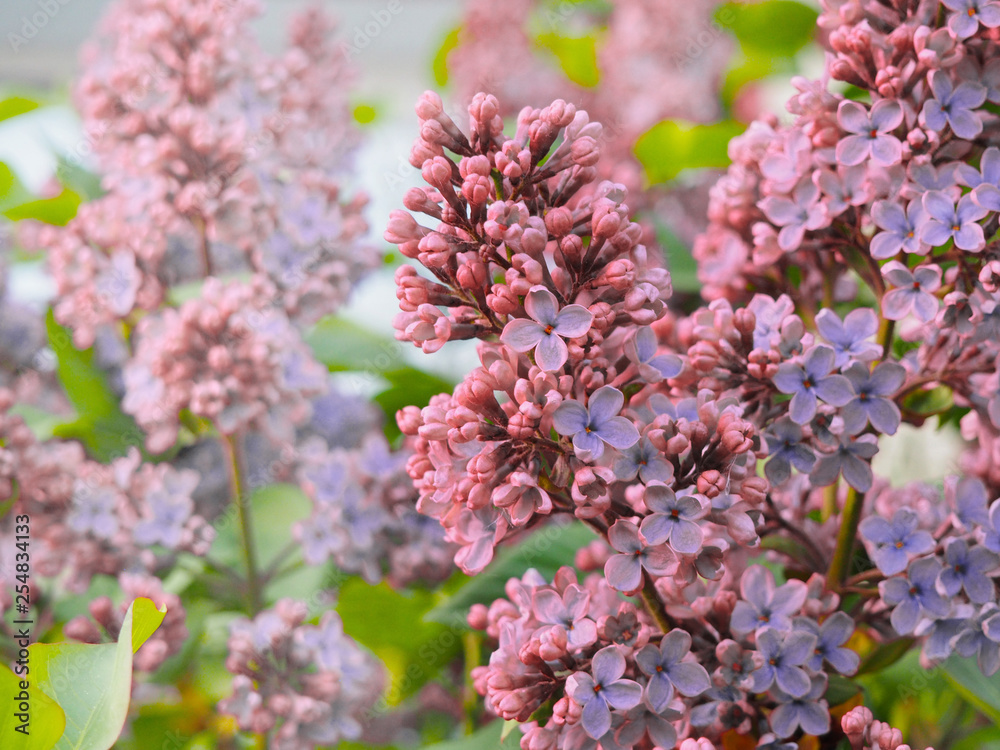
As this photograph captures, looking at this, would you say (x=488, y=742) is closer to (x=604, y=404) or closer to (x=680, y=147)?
(x=604, y=404)

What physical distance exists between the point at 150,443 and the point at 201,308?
128mm

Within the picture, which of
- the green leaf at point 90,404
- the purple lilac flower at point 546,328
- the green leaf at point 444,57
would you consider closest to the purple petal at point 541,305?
the purple lilac flower at point 546,328

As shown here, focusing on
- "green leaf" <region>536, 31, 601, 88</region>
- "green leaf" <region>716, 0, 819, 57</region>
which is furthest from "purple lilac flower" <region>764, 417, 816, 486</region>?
"green leaf" <region>536, 31, 601, 88</region>

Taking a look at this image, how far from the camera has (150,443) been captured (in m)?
0.70

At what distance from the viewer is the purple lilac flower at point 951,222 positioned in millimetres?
440

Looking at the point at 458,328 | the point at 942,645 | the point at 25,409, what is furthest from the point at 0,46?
the point at 942,645

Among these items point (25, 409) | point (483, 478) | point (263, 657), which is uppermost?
point (483, 478)

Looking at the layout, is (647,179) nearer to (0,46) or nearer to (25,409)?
(25,409)

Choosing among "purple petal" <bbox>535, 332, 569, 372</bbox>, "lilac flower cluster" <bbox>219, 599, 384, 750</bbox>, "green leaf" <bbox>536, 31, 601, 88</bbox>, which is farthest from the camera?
"green leaf" <bbox>536, 31, 601, 88</bbox>

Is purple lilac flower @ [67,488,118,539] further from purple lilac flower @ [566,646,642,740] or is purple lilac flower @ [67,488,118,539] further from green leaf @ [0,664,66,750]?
purple lilac flower @ [566,646,642,740]

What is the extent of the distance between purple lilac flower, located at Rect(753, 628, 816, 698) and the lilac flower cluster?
1.07 feet

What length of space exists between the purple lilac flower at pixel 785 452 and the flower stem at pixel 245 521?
0.45 metres

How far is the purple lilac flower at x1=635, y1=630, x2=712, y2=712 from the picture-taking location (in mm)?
402

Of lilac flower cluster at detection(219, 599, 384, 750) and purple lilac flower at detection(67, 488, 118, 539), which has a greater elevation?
purple lilac flower at detection(67, 488, 118, 539)
